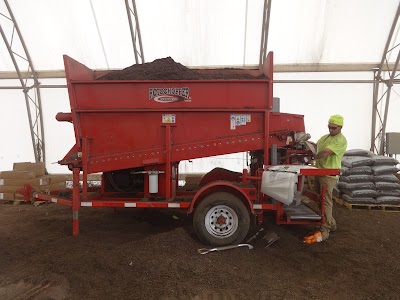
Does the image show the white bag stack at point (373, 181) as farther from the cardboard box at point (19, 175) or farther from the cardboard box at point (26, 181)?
the cardboard box at point (19, 175)

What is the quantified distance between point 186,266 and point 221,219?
0.94m

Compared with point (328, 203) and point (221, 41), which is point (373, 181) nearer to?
point (328, 203)

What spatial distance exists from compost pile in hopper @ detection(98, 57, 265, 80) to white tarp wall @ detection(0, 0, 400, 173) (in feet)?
15.8

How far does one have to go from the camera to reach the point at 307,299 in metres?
3.15

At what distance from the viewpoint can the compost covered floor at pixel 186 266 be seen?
10.8ft

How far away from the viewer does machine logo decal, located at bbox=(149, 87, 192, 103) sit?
4.77m

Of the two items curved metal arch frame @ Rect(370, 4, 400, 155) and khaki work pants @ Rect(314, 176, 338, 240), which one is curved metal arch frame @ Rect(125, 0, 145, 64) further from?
curved metal arch frame @ Rect(370, 4, 400, 155)

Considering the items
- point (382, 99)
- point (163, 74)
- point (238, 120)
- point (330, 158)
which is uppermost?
point (382, 99)

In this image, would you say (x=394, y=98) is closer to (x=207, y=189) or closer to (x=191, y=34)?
(x=191, y=34)

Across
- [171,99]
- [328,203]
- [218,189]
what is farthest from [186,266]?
[328,203]

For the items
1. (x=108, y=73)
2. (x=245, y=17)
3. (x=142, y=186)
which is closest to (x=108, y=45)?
(x=245, y=17)

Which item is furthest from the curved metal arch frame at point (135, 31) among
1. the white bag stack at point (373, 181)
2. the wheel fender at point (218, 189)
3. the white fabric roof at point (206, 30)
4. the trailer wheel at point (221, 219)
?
the white bag stack at point (373, 181)

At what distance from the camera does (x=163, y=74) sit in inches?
194

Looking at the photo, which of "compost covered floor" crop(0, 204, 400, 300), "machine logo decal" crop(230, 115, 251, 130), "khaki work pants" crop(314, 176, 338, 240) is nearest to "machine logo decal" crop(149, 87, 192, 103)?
"machine logo decal" crop(230, 115, 251, 130)
